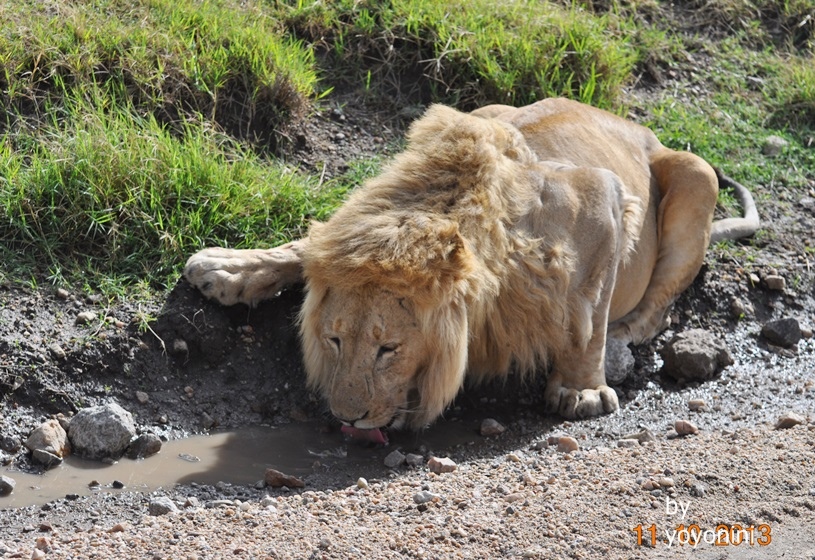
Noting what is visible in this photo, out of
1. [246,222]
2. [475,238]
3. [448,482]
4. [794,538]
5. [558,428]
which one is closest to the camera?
[794,538]

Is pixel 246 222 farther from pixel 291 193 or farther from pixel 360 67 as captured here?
pixel 360 67

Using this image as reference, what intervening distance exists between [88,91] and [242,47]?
871 millimetres

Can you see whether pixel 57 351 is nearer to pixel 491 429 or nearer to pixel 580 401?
pixel 491 429

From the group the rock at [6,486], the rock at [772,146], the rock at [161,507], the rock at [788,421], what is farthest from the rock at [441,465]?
the rock at [772,146]

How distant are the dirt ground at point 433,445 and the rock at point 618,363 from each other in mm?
73

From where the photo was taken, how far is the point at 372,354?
181 inches

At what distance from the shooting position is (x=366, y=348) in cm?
459

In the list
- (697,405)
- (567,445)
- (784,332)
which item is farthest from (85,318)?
(784,332)

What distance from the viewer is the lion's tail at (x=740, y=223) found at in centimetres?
663

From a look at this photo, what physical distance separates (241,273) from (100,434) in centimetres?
96

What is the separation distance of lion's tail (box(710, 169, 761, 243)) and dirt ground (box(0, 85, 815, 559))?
0.36 feet

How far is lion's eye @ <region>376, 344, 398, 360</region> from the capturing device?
461 cm

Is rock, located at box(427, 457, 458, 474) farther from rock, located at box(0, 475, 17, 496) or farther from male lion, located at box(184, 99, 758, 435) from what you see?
rock, located at box(0, 475, 17, 496)

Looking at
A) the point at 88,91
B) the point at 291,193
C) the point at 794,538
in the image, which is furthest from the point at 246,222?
the point at 794,538
